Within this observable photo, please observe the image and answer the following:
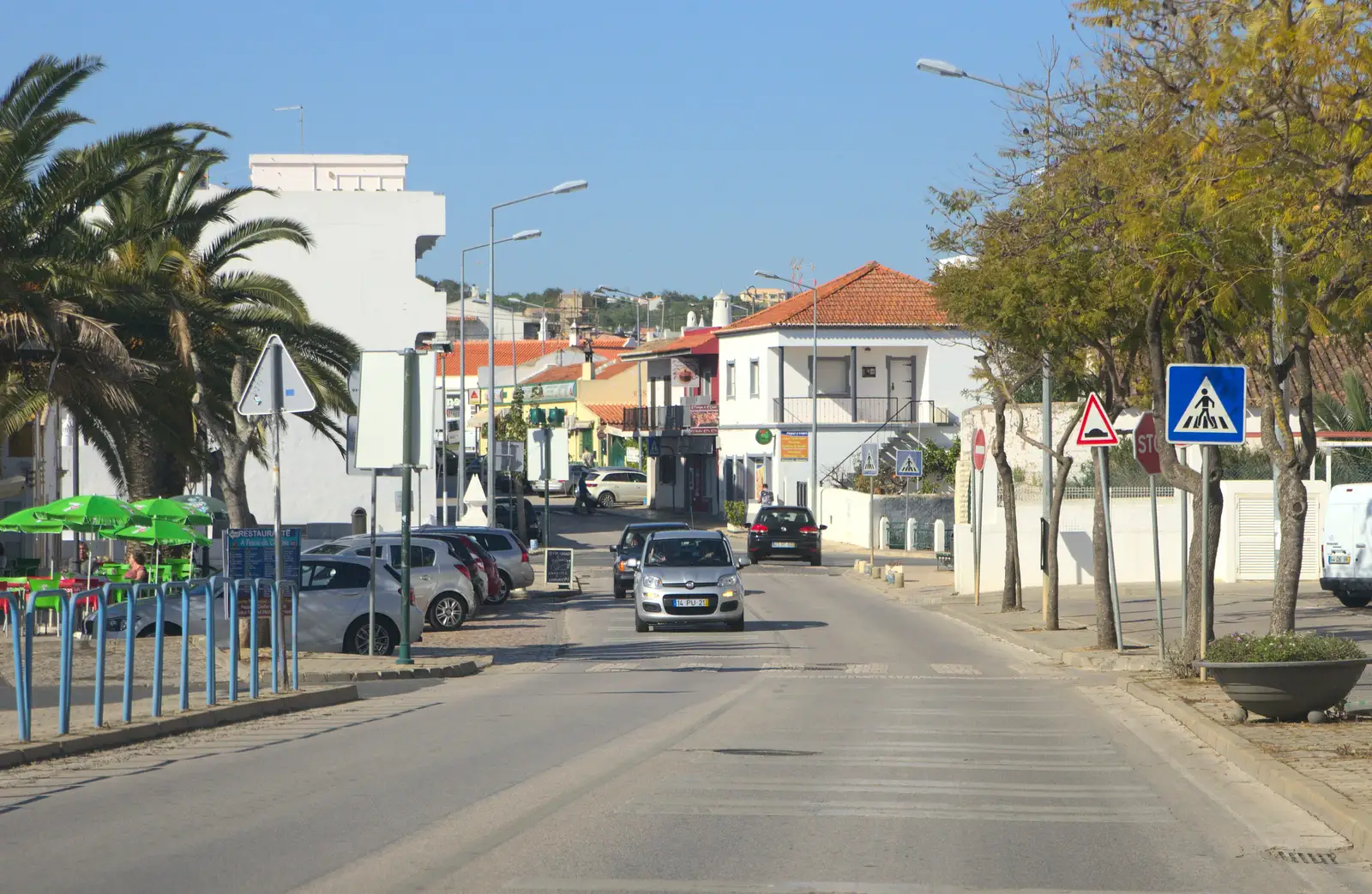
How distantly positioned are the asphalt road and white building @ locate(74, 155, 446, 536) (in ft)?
130

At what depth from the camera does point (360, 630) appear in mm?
21562

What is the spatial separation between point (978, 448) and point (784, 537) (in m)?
17.3

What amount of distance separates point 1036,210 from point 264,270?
135ft

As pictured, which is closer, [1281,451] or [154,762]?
[154,762]

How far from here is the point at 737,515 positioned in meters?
64.0

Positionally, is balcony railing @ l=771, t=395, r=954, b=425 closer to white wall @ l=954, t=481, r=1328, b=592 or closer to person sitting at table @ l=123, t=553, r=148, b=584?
white wall @ l=954, t=481, r=1328, b=592

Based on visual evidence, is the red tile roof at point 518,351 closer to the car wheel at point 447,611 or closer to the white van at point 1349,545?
the car wheel at point 447,611

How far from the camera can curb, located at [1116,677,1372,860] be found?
8.19m

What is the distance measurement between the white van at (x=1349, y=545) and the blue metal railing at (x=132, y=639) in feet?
61.7

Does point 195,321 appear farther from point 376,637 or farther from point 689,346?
point 689,346

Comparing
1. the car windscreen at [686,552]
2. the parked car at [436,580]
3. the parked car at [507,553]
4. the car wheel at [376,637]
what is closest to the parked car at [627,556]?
the parked car at [507,553]

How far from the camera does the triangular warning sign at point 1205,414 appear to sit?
14734mm

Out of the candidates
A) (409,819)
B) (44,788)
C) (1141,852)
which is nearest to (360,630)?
(44,788)

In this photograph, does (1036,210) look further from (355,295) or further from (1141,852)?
(355,295)
